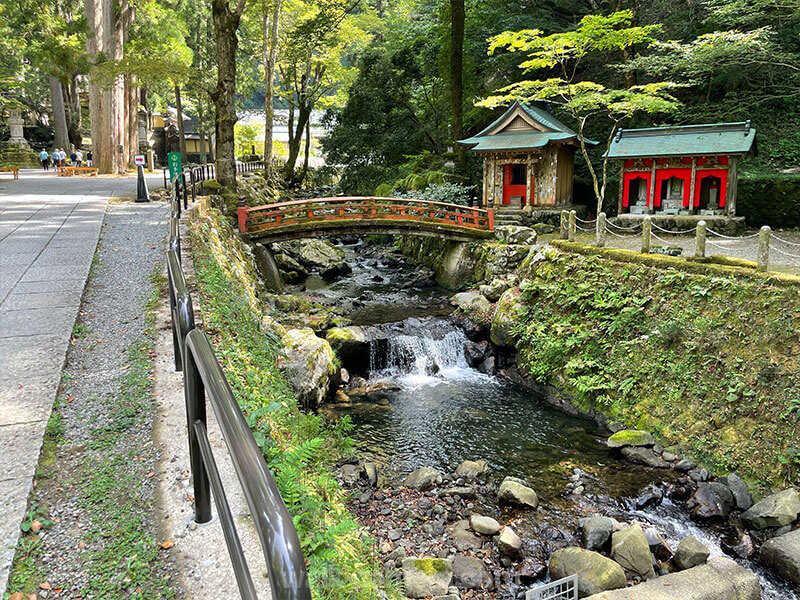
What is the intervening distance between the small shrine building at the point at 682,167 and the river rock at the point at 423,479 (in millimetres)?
14602

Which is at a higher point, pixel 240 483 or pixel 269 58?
pixel 269 58

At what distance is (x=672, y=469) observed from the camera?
9445mm

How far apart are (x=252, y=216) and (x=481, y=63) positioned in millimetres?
15694

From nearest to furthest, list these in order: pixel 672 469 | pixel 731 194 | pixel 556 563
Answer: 1. pixel 556 563
2. pixel 672 469
3. pixel 731 194

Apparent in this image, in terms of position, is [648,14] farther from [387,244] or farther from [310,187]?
[310,187]

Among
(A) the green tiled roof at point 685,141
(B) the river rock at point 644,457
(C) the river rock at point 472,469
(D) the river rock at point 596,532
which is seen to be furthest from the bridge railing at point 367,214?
(D) the river rock at point 596,532

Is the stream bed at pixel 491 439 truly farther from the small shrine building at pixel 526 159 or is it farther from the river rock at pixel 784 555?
the small shrine building at pixel 526 159

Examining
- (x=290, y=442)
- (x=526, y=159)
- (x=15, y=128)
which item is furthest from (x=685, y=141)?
(x=15, y=128)

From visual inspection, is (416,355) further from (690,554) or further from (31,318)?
(31,318)

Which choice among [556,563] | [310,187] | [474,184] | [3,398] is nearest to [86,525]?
[3,398]

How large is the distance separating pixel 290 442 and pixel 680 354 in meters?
8.93

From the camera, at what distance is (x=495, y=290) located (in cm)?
1647

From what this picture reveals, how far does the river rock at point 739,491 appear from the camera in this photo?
27.6 ft

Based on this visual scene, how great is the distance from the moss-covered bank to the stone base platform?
1443 cm
